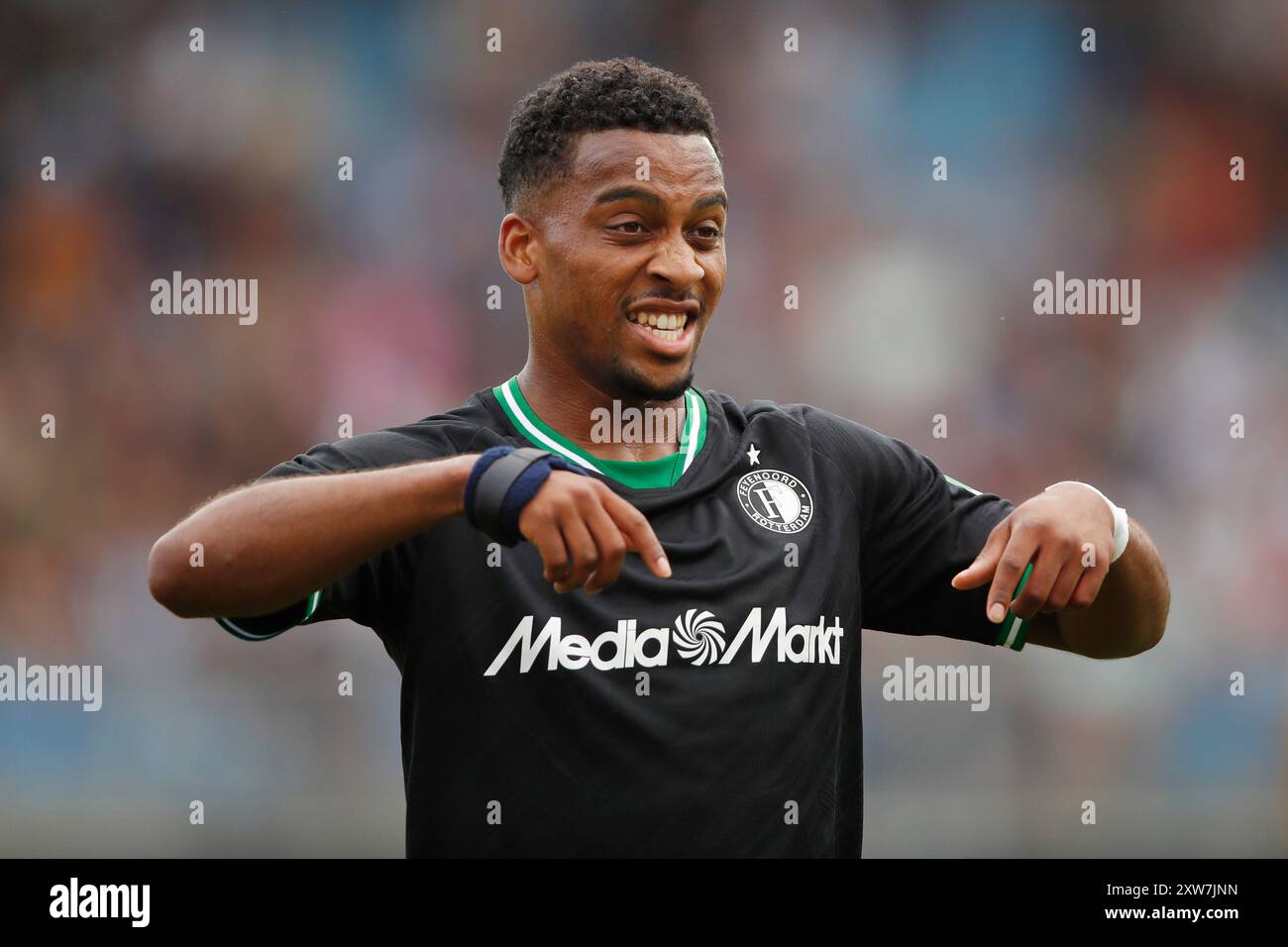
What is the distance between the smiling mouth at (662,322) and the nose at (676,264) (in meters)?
0.06

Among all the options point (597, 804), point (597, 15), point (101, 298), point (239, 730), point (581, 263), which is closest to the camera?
point (597, 804)

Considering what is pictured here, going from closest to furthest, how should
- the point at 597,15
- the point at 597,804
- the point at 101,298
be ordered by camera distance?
the point at 597,804 < the point at 101,298 < the point at 597,15

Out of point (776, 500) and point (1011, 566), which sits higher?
point (776, 500)

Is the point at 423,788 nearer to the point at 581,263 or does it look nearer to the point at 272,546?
the point at 272,546

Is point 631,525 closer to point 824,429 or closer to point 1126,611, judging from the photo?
point 824,429

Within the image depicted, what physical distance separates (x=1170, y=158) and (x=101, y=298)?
5779mm

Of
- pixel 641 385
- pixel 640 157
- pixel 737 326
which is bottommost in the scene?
pixel 641 385

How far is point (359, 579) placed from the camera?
2.54 meters

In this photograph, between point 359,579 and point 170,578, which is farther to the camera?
point 359,579

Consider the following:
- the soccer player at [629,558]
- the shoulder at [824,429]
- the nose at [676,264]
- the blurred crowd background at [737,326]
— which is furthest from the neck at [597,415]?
the blurred crowd background at [737,326]

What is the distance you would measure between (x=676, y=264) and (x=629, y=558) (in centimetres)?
59

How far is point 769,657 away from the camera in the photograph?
104 inches

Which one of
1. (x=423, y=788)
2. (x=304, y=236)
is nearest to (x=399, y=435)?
(x=423, y=788)

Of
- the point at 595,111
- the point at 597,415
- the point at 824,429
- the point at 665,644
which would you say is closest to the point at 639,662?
the point at 665,644
